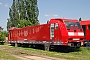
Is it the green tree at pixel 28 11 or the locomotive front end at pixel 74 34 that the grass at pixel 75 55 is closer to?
the locomotive front end at pixel 74 34

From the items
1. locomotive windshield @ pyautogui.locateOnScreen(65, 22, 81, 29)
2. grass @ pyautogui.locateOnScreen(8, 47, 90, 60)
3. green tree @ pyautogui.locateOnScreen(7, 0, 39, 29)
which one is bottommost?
grass @ pyautogui.locateOnScreen(8, 47, 90, 60)

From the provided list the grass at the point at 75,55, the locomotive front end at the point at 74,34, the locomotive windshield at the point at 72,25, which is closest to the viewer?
the grass at the point at 75,55

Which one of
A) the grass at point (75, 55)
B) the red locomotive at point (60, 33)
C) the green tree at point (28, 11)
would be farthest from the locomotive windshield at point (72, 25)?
the green tree at point (28, 11)

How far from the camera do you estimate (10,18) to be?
62.0 meters

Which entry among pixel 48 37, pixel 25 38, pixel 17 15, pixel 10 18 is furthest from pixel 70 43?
pixel 10 18

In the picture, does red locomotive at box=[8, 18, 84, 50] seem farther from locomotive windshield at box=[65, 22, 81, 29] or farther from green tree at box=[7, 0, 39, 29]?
green tree at box=[7, 0, 39, 29]

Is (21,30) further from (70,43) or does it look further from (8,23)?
(8,23)

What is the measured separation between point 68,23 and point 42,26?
477 cm

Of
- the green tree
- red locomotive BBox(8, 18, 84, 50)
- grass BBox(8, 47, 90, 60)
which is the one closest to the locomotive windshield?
red locomotive BBox(8, 18, 84, 50)

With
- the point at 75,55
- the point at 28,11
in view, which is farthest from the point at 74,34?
the point at 28,11

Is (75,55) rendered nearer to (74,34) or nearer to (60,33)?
(74,34)

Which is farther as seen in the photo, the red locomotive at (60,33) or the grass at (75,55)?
the red locomotive at (60,33)

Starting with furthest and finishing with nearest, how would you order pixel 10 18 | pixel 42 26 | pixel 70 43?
pixel 10 18 → pixel 42 26 → pixel 70 43

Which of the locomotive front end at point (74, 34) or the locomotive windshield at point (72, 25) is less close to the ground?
the locomotive windshield at point (72, 25)
